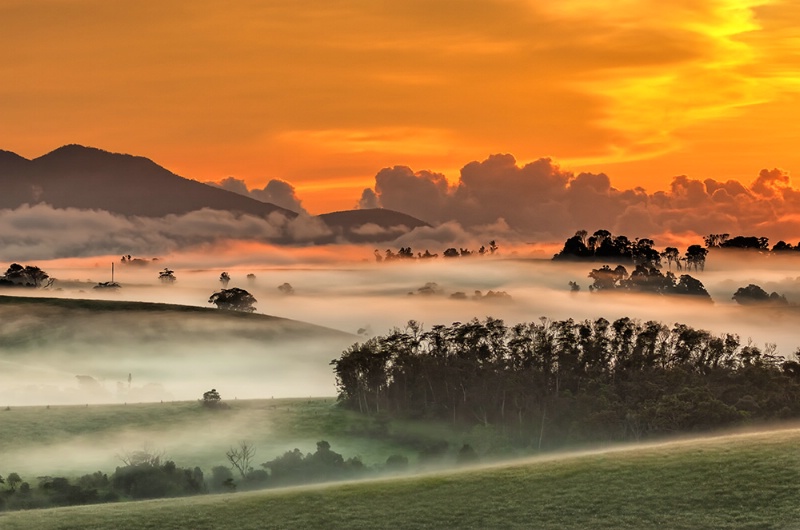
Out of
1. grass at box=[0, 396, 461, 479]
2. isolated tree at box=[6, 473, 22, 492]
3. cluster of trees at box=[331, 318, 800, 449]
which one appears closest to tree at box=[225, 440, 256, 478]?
grass at box=[0, 396, 461, 479]

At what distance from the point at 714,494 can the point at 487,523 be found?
44.3 ft

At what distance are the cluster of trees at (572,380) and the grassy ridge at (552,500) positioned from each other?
8247 centimetres

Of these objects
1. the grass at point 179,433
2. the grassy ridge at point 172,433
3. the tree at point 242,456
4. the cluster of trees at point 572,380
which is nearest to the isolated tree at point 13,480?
the grassy ridge at point 172,433

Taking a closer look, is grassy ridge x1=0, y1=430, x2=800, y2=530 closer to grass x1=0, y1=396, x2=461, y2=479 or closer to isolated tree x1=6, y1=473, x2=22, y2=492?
isolated tree x1=6, y1=473, x2=22, y2=492

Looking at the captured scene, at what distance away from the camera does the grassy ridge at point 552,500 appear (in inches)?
2830

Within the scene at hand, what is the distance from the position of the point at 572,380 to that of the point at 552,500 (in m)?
113

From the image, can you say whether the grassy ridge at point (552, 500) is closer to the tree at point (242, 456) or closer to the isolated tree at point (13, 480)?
the isolated tree at point (13, 480)

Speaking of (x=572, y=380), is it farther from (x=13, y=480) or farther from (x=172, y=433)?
(x=13, y=480)

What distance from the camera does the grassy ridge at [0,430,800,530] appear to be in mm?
Answer: 71875

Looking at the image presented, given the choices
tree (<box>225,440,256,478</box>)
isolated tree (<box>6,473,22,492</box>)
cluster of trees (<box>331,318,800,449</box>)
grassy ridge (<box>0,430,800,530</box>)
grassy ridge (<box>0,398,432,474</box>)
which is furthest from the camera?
cluster of trees (<box>331,318,800,449</box>)

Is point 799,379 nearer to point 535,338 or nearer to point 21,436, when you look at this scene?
point 535,338

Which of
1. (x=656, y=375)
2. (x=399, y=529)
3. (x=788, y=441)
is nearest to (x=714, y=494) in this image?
(x=788, y=441)

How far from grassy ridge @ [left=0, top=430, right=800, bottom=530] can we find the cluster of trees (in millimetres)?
82474

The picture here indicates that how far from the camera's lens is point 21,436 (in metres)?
170
